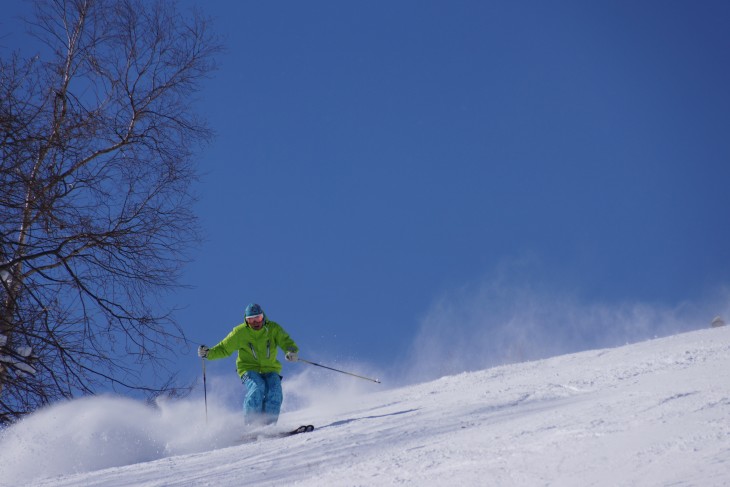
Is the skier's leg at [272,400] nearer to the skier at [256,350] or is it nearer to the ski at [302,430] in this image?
the skier at [256,350]

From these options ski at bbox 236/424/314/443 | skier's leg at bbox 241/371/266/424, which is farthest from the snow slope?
skier's leg at bbox 241/371/266/424

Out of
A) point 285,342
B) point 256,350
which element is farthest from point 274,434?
point 285,342

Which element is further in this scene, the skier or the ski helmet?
the ski helmet

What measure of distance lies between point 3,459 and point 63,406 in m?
0.71

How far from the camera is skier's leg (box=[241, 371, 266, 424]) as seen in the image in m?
8.39

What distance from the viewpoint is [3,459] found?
692 centimetres

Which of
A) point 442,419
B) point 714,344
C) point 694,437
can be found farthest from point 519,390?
point 694,437

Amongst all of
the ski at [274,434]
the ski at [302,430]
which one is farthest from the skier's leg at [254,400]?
the ski at [302,430]

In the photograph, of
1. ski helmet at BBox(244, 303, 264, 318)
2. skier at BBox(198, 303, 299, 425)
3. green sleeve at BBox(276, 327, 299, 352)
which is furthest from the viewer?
green sleeve at BBox(276, 327, 299, 352)

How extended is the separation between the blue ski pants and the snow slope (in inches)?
13.5

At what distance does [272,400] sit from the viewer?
28.0ft

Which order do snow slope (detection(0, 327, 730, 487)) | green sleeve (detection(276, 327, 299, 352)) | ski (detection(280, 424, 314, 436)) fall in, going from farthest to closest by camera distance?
green sleeve (detection(276, 327, 299, 352)) < ski (detection(280, 424, 314, 436)) < snow slope (detection(0, 327, 730, 487))

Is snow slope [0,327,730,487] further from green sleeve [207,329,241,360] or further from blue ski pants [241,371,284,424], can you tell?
green sleeve [207,329,241,360]

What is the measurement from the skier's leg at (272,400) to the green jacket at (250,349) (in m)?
0.21
